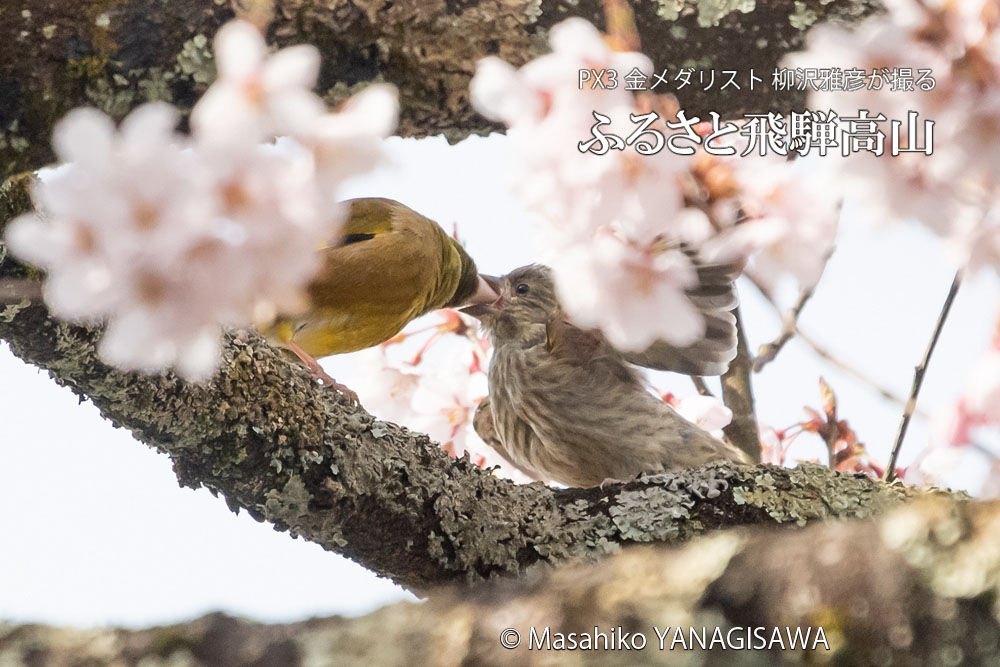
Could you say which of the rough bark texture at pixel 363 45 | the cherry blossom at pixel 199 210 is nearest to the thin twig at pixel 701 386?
the rough bark texture at pixel 363 45

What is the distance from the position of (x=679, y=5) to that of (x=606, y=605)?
115 cm

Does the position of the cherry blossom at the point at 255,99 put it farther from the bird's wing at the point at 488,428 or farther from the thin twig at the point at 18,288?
the bird's wing at the point at 488,428

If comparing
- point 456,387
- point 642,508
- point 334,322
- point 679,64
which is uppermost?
point 679,64

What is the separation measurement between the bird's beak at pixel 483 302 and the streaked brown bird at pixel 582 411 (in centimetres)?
10

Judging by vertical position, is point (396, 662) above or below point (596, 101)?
below

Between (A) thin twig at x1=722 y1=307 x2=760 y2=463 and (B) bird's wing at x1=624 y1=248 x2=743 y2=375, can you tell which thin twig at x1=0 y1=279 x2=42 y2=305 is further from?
(A) thin twig at x1=722 y1=307 x2=760 y2=463

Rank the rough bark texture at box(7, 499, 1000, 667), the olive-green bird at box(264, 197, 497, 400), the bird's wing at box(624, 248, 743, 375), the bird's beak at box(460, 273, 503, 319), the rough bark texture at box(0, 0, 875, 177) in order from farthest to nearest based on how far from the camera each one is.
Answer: the bird's beak at box(460, 273, 503, 319) → the olive-green bird at box(264, 197, 497, 400) → the bird's wing at box(624, 248, 743, 375) → the rough bark texture at box(0, 0, 875, 177) → the rough bark texture at box(7, 499, 1000, 667)

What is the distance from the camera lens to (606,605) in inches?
27.5

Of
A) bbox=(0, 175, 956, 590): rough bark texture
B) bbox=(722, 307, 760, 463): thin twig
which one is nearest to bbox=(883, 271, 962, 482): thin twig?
bbox=(0, 175, 956, 590): rough bark texture

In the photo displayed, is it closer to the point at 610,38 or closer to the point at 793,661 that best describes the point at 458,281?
the point at 610,38

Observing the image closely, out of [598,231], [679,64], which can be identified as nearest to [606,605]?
[598,231]

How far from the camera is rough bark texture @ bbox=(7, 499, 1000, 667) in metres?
0.65

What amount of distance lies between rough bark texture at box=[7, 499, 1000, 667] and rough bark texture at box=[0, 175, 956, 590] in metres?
0.96

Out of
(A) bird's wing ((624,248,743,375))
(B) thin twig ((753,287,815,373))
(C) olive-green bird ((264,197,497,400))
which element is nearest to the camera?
(B) thin twig ((753,287,815,373))
